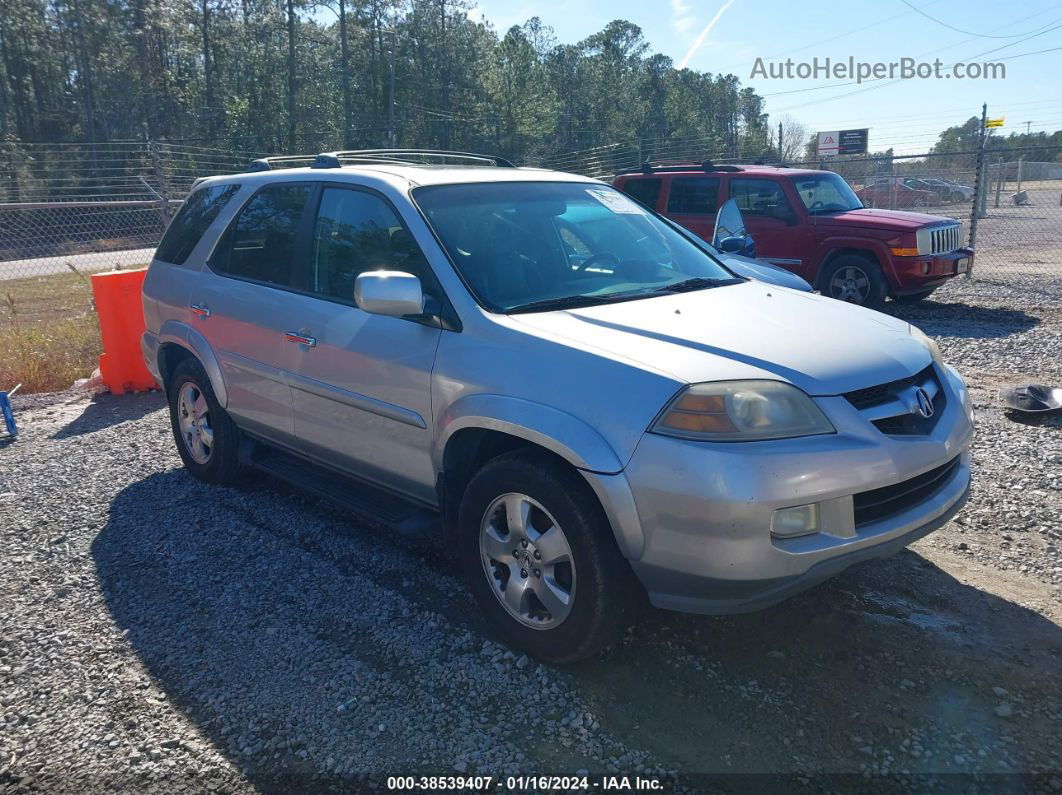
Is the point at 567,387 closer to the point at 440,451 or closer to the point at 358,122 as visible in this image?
the point at 440,451

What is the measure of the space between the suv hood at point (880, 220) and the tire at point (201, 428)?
7.99 m

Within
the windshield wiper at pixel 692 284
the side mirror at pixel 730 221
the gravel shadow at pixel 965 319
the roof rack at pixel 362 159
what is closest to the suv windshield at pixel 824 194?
the gravel shadow at pixel 965 319

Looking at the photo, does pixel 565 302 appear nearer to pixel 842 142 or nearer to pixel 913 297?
pixel 913 297

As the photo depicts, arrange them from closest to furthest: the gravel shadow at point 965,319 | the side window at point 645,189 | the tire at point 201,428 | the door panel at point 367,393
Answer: the door panel at point 367,393 < the tire at point 201,428 < the gravel shadow at point 965,319 < the side window at point 645,189

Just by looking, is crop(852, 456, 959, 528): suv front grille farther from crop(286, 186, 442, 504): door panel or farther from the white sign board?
the white sign board

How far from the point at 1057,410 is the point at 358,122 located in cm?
4287

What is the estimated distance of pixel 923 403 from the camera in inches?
121

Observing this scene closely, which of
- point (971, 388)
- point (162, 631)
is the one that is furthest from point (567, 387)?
point (971, 388)

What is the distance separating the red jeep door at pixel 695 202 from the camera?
36.4 feet

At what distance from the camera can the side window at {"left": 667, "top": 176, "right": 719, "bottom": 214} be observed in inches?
438

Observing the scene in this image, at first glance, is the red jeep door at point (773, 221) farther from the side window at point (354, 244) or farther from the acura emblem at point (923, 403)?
the acura emblem at point (923, 403)

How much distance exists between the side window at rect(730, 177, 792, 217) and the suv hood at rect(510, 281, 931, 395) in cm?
746

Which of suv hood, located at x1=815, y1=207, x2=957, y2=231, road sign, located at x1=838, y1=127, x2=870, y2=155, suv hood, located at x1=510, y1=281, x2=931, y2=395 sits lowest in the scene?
suv hood, located at x1=510, y1=281, x2=931, y2=395

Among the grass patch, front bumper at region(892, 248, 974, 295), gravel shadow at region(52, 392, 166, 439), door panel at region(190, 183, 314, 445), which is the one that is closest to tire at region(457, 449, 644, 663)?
door panel at region(190, 183, 314, 445)
